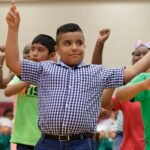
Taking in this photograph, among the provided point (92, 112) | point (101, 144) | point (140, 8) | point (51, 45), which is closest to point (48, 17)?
point (140, 8)

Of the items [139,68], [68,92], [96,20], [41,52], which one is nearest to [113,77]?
[139,68]

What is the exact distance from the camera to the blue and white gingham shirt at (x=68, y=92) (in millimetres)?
2193

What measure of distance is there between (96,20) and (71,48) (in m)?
4.26

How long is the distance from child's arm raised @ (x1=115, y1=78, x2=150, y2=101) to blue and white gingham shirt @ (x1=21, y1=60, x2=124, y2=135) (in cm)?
15

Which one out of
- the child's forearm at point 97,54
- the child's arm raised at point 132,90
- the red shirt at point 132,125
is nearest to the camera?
the child's arm raised at point 132,90

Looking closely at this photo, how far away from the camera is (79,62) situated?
91.0 inches

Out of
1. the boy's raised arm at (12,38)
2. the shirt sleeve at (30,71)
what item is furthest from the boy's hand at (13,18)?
the shirt sleeve at (30,71)

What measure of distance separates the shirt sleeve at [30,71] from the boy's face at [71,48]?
153 millimetres

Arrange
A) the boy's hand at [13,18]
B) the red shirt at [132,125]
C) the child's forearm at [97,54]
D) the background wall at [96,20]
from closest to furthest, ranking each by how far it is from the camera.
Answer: the boy's hand at [13,18] → the red shirt at [132,125] → the child's forearm at [97,54] → the background wall at [96,20]

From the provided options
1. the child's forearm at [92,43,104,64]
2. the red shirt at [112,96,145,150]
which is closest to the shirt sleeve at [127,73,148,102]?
the red shirt at [112,96,145,150]

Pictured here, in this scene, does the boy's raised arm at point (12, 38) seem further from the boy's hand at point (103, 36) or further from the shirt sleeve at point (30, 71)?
the boy's hand at point (103, 36)

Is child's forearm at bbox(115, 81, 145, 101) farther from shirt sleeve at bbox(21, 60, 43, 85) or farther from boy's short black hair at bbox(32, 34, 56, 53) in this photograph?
boy's short black hair at bbox(32, 34, 56, 53)

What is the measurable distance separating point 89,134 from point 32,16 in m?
4.56

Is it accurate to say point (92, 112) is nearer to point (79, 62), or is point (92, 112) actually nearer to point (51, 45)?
point (79, 62)
